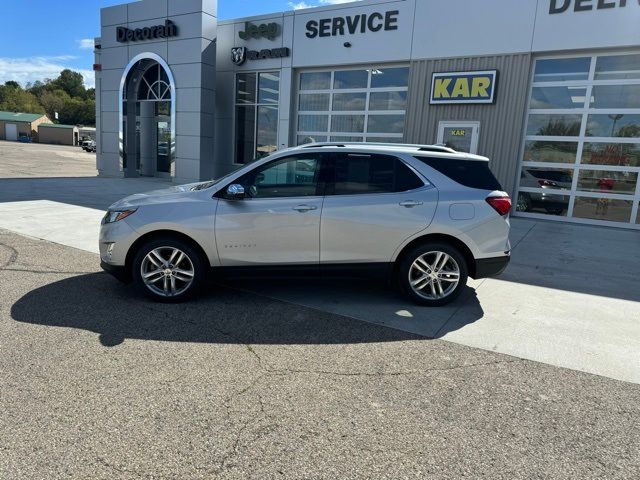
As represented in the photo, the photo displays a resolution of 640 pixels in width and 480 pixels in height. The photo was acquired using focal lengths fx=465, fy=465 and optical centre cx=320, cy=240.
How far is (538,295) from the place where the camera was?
19.2 ft

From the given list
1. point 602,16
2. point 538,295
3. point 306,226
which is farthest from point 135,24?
point 538,295

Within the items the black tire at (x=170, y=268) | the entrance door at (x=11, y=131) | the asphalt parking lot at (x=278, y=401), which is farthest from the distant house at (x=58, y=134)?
the asphalt parking lot at (x=278, y=401)

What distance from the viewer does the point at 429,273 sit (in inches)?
201

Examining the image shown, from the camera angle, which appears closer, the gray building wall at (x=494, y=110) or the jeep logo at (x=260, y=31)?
the gray building wall at (x=494, y=110)

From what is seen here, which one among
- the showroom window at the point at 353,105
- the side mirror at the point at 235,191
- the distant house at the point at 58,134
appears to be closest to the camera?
the side mirror at the point at 235,191

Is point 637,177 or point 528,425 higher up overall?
point 637,177

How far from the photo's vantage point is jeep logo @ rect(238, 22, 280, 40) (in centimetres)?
1557

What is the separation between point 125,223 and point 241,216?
1237 mm

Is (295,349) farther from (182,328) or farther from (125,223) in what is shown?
(125,223)

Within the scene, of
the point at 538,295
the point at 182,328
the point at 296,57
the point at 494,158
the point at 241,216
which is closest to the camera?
the point at 182,328

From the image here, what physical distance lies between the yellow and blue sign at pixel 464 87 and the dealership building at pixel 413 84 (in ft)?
0.09

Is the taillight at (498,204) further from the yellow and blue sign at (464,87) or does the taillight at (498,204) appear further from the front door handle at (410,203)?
the yellow and blue sign at (464,87)

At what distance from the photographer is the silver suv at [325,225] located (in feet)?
16.1

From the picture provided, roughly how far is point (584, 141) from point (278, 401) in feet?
37.1
